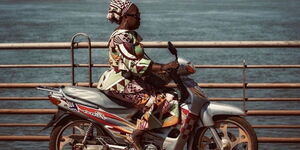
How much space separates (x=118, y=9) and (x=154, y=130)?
102 centimetres

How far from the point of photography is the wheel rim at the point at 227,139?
7.04 metres

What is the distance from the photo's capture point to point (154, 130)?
23.2 feet

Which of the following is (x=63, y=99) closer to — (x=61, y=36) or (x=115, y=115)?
(x=115, y=115)

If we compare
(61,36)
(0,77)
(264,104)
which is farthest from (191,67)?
(61,36)

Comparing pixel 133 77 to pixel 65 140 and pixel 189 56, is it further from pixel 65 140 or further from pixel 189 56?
pixel 189 56

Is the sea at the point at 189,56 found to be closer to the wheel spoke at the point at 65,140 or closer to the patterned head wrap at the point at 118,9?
the wheel spoke at the point at 65,140

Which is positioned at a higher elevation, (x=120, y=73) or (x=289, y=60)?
(x=120, y=73)

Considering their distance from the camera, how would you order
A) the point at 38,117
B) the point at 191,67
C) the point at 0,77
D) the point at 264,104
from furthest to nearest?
1. the point at 0,77
2. the point at 264,104
3. the point at 38,117
4. the point at 191,67

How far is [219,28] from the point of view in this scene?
4343 inches

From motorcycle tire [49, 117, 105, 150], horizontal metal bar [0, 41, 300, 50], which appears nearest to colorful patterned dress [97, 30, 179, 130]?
motorcycle tire [49, 117, 105, 150]

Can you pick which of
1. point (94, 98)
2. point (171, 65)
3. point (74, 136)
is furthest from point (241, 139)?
point (74, 136)

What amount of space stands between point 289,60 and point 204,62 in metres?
7.39

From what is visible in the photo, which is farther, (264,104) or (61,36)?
(61,36)

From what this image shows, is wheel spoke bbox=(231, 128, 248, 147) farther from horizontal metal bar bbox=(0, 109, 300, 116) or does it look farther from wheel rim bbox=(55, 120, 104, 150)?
horizontal metal bar bbox=(0, 109, 300, 116)
